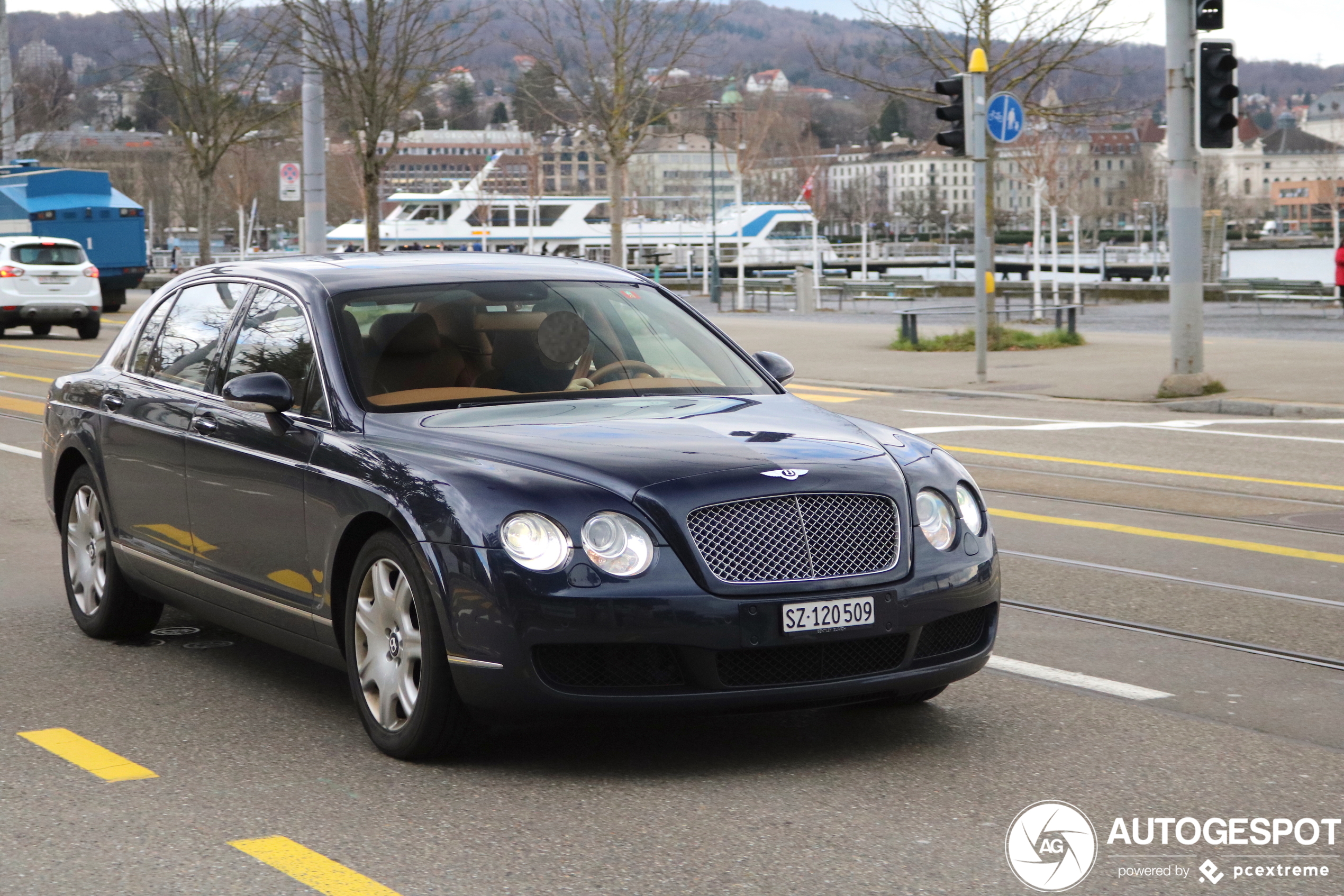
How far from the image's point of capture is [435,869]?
4332mm

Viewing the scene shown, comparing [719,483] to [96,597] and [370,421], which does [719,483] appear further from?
[96,597]

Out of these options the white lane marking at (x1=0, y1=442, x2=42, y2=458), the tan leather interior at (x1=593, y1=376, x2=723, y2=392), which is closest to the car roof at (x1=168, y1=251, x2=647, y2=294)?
the tan leather interior at (x1=593, y1=376, x2=723, y2=392)

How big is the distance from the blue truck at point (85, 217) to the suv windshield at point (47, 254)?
7491mm

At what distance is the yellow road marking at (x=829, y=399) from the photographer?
63.4 ft

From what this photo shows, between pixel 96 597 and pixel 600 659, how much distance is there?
3.18 meters

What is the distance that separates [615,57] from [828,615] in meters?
31.6

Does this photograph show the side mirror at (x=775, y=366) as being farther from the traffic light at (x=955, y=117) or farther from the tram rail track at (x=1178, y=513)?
the traffic light at (x=955, y=117)

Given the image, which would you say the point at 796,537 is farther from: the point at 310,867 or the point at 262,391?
the point at 262,391

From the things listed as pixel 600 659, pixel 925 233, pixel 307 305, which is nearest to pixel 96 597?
Answer: pixel 307 305

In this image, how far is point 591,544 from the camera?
4.97 metres

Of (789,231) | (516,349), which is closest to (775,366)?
(516,349)

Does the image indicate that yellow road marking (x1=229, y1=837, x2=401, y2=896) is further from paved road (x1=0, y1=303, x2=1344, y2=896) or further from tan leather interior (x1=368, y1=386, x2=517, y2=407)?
tan leather interior (x1=368, y1=386, x2=517, y2=407)

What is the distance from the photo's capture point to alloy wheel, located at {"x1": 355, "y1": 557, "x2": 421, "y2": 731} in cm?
530

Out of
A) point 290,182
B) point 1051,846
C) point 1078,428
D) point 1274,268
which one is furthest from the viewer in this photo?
point 1274,268
